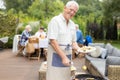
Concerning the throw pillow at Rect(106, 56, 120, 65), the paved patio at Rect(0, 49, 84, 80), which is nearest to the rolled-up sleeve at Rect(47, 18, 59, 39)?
the throw pillow at Rect(106, 56, 120, 65)

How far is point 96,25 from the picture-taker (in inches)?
963

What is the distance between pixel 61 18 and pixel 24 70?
5.69 meters

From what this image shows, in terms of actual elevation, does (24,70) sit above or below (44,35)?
below

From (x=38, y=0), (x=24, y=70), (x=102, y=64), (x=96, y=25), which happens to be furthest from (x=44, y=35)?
(x=38, y=0)

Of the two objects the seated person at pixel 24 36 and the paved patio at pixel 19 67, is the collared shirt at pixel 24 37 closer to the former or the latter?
the seated person at pixel 24 36

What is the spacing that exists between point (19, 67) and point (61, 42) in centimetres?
618

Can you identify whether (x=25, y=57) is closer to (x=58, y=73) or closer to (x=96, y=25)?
(x=58, y=73)

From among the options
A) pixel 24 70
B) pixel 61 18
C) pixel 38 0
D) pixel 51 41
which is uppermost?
pixel 38 0

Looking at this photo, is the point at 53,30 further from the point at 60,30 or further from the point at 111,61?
the point at 111,61

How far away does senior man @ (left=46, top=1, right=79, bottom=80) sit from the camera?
3912 mm

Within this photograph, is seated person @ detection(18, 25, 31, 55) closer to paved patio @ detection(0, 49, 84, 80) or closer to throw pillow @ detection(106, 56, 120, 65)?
paved patio @ detection(0, 49, 84, 80)

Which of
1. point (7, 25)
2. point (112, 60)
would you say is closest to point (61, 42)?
point (112, 60)

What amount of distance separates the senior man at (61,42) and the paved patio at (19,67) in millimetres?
4183

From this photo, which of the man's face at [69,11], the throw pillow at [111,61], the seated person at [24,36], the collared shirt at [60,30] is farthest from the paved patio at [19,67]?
the man's face at [69,11]
